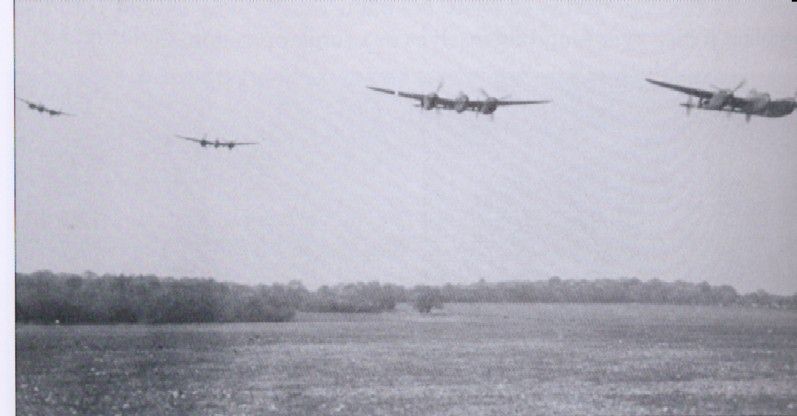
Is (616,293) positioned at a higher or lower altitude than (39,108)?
lower

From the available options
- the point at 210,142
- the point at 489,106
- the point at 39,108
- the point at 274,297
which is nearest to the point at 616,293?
the point at 489,106

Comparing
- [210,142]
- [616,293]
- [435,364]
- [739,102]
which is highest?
[739,102]

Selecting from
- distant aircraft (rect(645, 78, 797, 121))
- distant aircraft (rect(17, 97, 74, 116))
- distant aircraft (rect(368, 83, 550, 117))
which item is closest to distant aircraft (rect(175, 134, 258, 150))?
distant aircraft (rect(17, 97, 74, 116))

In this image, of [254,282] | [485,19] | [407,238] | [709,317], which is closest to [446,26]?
[485,19]

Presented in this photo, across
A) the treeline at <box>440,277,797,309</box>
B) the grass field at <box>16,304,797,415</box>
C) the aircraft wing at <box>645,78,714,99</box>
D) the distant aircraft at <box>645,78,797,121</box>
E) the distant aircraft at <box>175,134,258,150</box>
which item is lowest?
the grass field at <box>16,304,797,415</box>

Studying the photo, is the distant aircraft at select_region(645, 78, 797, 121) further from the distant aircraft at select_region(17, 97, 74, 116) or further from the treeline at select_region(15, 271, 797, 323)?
the distant aircraft at select_region(17, 97, 74, 116)

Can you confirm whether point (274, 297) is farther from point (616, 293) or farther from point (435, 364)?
point (616, 293)
